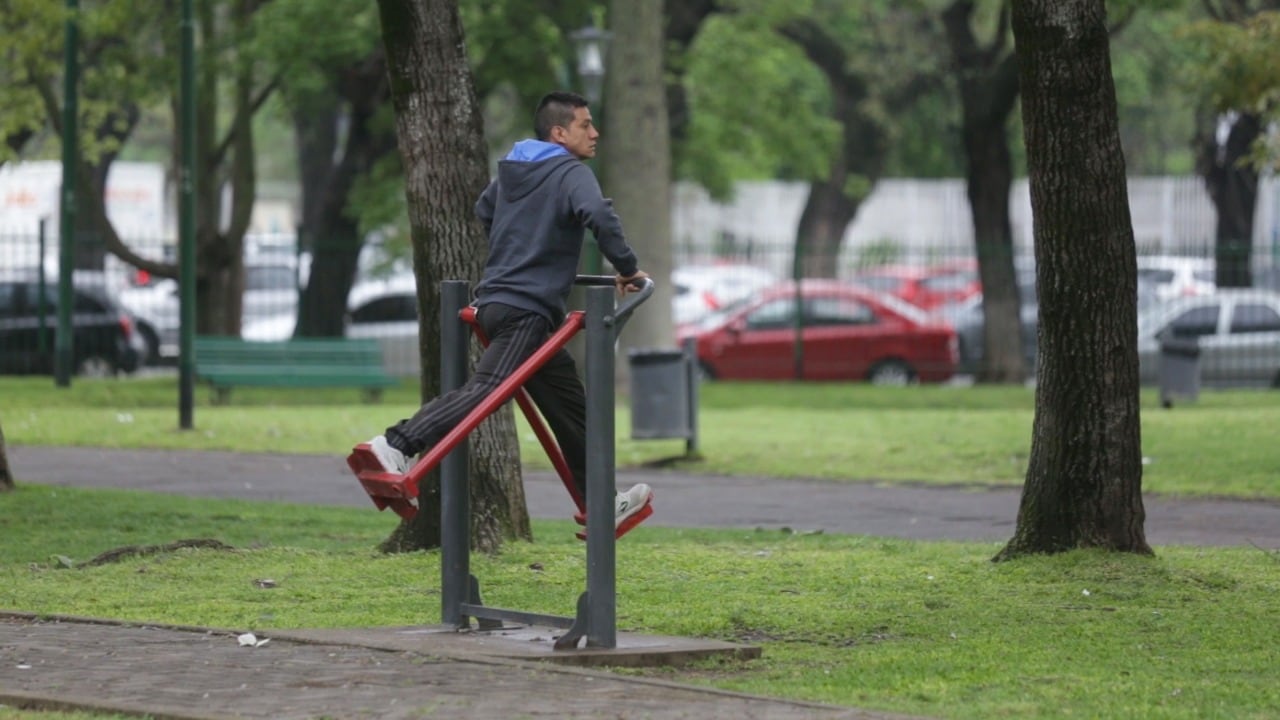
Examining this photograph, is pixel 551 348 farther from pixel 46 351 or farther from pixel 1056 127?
pixel 46 351

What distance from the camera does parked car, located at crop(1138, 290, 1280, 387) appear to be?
1153 inches

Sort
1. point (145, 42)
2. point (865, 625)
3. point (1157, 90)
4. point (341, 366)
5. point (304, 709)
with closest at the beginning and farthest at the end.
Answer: point (304, 709) → point (865, 625) → point (341, 366) → point (145, 42) → point (1157, 90)

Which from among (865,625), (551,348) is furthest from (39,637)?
(865,625)

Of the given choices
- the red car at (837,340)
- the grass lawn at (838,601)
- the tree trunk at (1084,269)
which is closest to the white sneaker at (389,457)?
the grass lawn at (838,601)

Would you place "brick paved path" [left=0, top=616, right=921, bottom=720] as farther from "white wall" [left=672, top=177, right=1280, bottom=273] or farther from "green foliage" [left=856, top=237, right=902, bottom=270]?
"white wall" [left=672, top=177, right=1280, bottom=273]

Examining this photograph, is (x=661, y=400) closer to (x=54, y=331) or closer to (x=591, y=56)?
(x=591, y=56)

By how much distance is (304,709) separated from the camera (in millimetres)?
6160

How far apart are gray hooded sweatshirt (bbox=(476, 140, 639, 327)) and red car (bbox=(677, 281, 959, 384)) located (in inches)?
922

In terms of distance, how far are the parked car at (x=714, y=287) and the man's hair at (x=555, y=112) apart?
83.6 ft

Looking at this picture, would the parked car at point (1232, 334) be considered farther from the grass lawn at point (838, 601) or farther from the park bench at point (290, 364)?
the grass lawn at point (838, 601)

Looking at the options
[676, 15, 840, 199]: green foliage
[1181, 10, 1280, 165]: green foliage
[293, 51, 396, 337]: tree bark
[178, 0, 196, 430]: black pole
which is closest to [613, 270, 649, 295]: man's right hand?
[178, 0, 196, 430]: black pole

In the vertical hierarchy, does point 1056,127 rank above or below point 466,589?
above

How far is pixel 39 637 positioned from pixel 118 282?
33051mm

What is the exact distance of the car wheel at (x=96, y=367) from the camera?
103 feet
